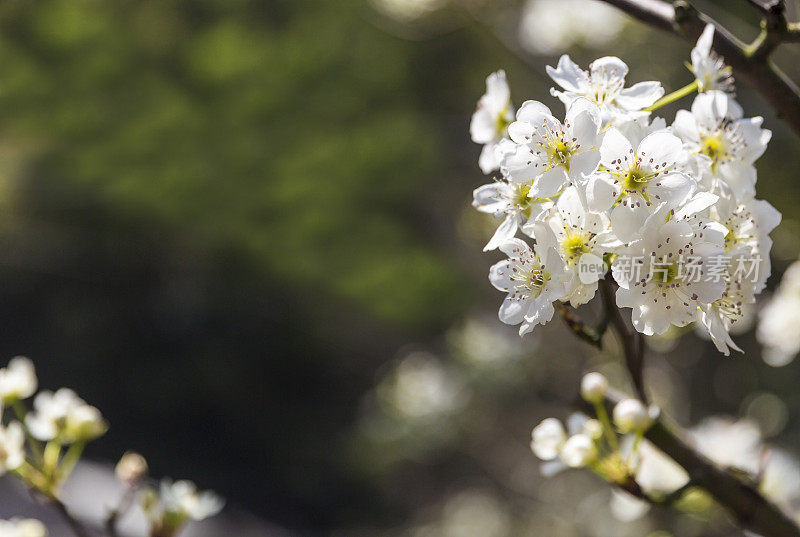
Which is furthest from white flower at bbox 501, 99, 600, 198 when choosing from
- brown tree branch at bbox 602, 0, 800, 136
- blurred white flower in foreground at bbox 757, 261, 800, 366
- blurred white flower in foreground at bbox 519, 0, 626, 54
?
blurred white flower in foreground at bbox 519, 0, 626, 54

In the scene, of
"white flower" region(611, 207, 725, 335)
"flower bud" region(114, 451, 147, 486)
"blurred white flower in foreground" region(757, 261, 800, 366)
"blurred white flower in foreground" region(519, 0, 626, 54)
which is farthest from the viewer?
"blurred white flower in foreground" region(519, 0, 626, 54)

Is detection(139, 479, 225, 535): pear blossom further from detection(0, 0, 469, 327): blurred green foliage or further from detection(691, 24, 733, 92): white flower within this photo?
detection(0, 0, 469, 327): blurred green foliage

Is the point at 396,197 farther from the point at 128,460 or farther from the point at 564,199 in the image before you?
the point at 564,199

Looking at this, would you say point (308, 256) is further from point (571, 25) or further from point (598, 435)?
point (598, 435)

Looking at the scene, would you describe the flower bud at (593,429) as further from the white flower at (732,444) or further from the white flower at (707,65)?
the white flower at (732,444)

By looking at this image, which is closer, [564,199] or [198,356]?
[564,199]

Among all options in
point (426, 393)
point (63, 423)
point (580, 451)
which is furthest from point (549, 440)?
point (426, 393)

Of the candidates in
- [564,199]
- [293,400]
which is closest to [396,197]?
[293,400]
